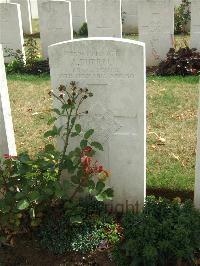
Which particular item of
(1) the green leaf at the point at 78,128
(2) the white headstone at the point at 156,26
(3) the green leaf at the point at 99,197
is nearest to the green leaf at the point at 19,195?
(3) the green leaf at the point at 99,197

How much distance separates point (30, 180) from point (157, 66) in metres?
6.42

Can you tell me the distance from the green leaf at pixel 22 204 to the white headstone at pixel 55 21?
669 cm

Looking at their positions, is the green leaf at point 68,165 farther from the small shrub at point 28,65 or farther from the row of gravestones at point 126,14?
the row of gravestones at point 126,14

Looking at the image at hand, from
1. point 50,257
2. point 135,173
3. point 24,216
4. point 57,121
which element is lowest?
point 50,257

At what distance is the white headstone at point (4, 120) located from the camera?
4258 millimetres

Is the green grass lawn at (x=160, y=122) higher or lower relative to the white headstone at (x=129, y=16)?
lower

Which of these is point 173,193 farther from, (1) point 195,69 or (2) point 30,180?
(1) point 195,69

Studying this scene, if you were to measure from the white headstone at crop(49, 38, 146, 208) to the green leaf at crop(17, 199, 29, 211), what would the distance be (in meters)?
0.88

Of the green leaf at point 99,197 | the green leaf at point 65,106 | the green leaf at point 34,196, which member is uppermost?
the green leaf at point 65,106

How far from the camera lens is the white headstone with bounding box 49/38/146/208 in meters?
4.00

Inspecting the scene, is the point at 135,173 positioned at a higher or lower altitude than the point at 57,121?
lower

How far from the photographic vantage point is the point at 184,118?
6680 mm

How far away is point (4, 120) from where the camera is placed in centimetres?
432

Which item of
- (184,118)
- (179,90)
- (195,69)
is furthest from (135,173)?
(195,69)
